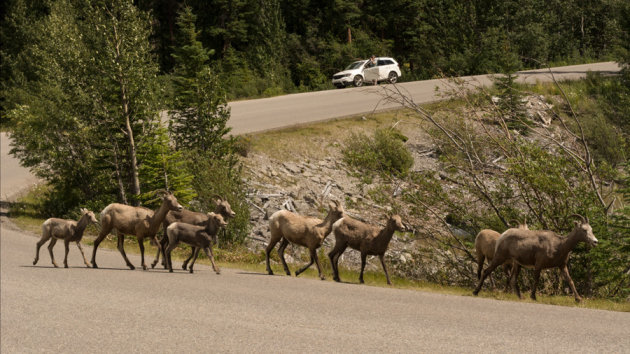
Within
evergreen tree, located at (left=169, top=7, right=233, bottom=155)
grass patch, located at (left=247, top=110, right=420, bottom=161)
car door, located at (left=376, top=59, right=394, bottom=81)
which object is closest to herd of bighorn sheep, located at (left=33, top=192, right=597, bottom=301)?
evergreen tree, located at (left=169, top=7, right=233, bottom=155)

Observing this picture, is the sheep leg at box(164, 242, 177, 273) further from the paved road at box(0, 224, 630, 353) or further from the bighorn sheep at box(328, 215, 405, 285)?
the bighorn sheep at box(328, 215, 405, 285)

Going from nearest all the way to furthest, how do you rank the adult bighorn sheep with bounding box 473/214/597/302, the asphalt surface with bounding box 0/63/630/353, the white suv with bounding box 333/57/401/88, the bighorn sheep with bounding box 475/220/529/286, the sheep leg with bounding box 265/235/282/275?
the asphalt surface with bounding box 0/63/630/353, the adult bighorn sheep with bounding box 473/214/597/302, the bighorn sheep with bounding box 475/220/529/286, the sheep leg with bounding box 265/235/282/275, the white suv with bounding box 333/57/401/88

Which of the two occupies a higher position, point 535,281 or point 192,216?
point 192,216

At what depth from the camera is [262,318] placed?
11.7 meters

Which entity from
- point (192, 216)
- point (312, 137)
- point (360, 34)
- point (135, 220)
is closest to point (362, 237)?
point (192, 216)

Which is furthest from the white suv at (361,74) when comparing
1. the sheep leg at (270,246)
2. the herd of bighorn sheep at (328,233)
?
the sheep leg at (270,246)

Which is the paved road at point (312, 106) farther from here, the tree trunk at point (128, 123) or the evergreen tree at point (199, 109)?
the tree trunk at point (128, 123)

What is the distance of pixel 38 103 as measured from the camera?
27.4 meters

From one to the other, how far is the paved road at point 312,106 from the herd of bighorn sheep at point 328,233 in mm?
15568

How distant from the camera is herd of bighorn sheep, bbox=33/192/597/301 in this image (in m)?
13.1

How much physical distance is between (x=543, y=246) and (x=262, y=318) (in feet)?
17.6

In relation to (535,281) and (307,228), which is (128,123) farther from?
(535,281)

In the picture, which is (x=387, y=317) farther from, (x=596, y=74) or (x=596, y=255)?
(x=596, y=74)

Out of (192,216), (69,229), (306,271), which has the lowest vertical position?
(306,271)
